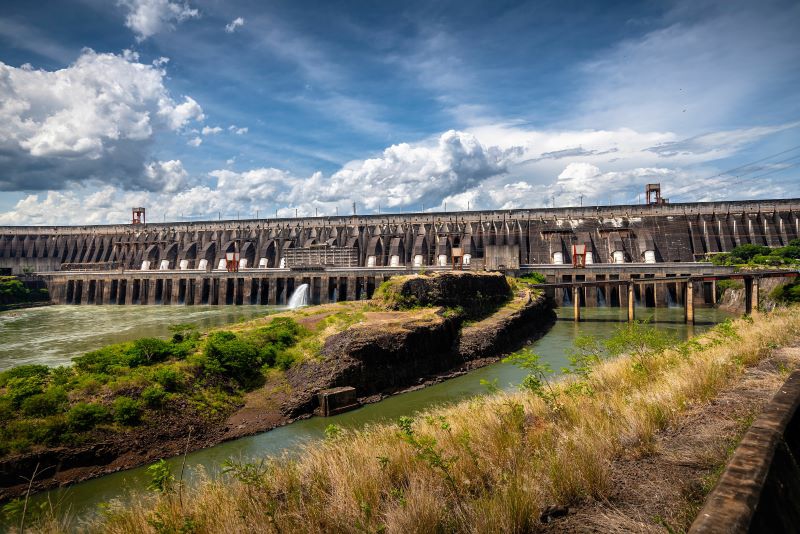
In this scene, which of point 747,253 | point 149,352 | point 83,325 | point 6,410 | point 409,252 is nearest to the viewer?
point 6,410

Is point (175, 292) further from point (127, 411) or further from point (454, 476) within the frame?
point (454, 476)

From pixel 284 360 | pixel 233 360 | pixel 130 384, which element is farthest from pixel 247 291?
pixel 130 384

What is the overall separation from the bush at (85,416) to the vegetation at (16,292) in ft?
173

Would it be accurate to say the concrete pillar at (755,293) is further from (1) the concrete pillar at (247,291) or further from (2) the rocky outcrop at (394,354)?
(1) the concrete pillar at (247,291)

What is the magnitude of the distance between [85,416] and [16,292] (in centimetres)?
5419

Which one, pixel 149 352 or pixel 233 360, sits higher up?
pixel 149 352

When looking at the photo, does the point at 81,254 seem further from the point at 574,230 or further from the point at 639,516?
the point at 639,516

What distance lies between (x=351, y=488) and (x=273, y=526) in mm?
1077

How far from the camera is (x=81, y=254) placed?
250ft

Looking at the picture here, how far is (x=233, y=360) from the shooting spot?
18.3 m

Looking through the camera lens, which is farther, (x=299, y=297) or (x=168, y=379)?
(x=299, y=297)

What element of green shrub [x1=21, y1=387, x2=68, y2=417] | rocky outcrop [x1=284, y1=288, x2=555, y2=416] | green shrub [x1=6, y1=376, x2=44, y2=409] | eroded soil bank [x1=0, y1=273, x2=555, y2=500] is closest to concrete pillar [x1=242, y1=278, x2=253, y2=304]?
eroded soil bank [x1=0, y1=273, x2=555, y2=500]

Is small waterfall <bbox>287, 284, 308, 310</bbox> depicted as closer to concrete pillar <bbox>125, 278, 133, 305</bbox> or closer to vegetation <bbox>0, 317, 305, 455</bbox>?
concrete pillar <bbox>125, 278, 133, 305</bbox>

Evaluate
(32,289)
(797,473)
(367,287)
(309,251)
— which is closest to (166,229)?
(32,289)
